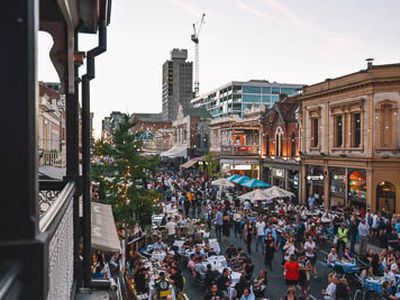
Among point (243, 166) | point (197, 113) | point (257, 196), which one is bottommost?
point (257, 196)

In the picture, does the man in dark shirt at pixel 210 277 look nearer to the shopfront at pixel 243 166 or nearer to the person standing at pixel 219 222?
the person standing at pixel 219 222

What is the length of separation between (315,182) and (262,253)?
16775 mm

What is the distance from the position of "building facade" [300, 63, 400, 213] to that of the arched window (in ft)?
18.6

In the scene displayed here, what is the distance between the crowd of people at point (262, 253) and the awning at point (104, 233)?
3420 mm

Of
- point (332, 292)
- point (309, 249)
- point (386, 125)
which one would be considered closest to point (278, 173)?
point (386, 125)

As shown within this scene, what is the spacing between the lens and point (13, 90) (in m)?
1.24

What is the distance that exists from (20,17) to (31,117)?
0.29 metres

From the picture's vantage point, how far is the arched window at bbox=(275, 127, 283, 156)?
144 feet

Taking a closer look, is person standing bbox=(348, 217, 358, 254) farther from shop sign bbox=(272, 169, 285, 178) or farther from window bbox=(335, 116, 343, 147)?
shop sign bbox=(272, 169, 285, 178)

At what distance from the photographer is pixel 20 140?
1.27 meters

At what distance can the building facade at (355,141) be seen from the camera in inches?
1124

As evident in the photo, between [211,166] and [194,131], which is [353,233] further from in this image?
[194,131]

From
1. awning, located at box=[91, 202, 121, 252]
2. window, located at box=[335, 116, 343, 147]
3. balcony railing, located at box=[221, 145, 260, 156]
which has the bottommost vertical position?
awning, located at box=[91, 202, 121, 252]

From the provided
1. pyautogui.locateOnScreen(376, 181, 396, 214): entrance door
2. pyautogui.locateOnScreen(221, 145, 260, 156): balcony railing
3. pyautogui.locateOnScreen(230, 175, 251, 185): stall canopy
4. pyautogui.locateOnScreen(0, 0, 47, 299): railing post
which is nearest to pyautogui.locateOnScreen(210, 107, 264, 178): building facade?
pyautogui.locateOnScreen(221, 145, 260, 156): balcony railing
